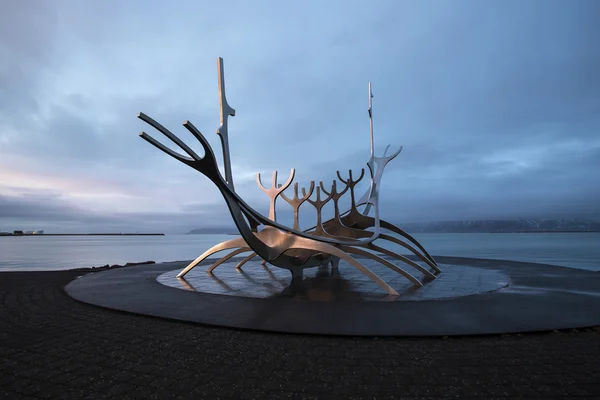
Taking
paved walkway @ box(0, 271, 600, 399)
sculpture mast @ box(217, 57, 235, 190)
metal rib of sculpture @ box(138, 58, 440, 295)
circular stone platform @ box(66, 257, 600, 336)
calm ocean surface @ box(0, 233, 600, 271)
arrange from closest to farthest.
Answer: paved walkway @ box(0, 271, 600, 399) → circular stone platform @ box(66, 257, 600, 336) → metal rib of sculpture @ box(138, 58, 440, 295) → sculpture mast @ box(217, 57, 235, 190) → calm ocean surface @ box(0, 233, 600, 271)

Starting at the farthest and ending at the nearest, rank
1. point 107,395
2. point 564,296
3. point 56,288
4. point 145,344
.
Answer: point 56,288, point 564,296, point 145,344, point 107,395

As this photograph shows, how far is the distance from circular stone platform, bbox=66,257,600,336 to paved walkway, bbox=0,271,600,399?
20.4 inches

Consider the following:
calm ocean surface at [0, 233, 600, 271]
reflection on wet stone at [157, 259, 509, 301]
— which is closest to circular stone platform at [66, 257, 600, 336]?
reflection on wet stone at [157, 259, 509, 301]

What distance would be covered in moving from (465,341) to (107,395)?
16.1ft

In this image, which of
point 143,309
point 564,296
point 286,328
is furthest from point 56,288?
point 564,296

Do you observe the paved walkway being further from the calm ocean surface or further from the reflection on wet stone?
the calm ocean surface

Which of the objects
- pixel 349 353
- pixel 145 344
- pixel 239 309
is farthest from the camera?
pixel 239 309

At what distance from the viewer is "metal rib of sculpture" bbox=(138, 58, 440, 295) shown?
869 cm

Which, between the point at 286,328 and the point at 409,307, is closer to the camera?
the point at 286,328

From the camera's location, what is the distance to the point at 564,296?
925 cm

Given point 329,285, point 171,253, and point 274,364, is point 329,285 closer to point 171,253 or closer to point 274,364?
point 274,364

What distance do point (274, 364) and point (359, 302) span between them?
4.16m

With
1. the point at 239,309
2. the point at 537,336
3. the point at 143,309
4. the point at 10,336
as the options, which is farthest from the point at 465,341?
the point at 10,336

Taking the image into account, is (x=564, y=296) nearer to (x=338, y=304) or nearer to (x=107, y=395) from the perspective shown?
(x=338, y=304)
